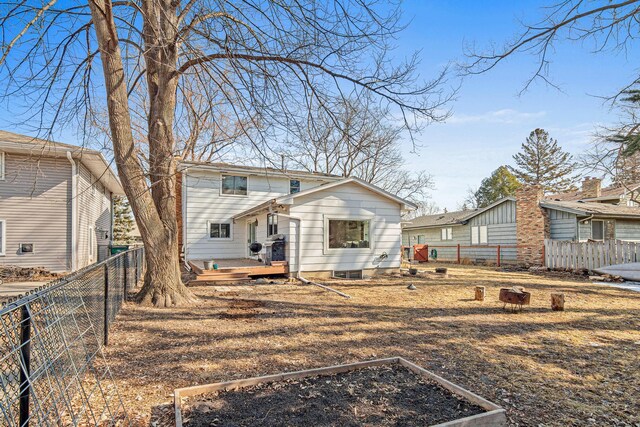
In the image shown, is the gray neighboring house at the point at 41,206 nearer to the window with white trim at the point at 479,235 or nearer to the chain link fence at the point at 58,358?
the chain link fence at the point at 58,358

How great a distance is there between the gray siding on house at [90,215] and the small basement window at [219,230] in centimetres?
459

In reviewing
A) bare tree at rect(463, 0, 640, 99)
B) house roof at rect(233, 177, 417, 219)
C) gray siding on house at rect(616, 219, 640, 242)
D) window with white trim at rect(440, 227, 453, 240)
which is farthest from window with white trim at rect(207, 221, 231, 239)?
gray siding on house at rect(616, 219, 640, 242)

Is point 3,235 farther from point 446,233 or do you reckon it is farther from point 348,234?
point 446,233

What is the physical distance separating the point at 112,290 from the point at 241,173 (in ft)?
34.0

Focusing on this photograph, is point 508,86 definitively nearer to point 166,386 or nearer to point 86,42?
point 166,386

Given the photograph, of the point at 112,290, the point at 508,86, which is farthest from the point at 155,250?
the point at 508,86

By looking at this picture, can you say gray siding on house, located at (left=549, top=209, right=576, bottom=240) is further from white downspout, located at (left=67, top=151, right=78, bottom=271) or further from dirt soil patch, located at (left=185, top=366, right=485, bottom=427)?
white downspout, located at (left=67, top=151, right=78, bottom=271)

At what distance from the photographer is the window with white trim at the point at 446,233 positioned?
73.7 feet

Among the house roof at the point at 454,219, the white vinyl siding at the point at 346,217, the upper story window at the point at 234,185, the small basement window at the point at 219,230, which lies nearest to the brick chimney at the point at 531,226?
the house roof at the point at 454,219

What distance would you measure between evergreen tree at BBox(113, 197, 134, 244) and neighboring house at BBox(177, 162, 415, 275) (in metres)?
13.3

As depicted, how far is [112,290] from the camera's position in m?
5.49

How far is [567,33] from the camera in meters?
5.59

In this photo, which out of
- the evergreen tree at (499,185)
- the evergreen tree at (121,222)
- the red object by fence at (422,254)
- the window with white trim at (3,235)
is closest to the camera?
the window with white trim at (3,235)

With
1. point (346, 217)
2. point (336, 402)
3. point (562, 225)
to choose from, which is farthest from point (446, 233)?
point (336, 402)
